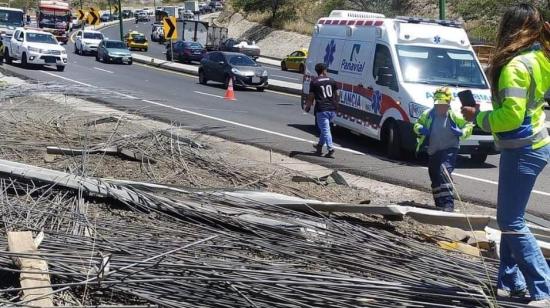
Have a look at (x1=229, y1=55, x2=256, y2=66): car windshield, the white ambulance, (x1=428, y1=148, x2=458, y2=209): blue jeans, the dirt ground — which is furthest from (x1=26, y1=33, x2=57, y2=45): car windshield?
(x1=428, y1=148, x2=458, y2=209): blue jeans

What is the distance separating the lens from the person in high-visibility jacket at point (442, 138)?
Answer: 796 centimetres

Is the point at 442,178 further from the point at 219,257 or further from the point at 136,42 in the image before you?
the point at 136,42

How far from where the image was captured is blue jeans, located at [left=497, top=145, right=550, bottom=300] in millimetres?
4262

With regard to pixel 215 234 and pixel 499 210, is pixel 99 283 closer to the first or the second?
pixel 215 234

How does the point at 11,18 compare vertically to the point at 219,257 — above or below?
below

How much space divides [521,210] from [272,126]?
12.6m

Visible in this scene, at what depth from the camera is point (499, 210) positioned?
440 centimetres

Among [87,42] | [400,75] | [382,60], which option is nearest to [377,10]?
A: [87,42]

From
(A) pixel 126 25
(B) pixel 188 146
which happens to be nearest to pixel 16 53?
(B) pixel 188 146

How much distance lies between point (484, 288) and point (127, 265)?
2229mm

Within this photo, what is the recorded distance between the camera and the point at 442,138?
26.2ft

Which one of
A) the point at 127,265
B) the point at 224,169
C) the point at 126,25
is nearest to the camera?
the point at 127,265

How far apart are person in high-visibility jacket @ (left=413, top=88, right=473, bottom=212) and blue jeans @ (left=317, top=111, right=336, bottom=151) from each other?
4431 millimetres

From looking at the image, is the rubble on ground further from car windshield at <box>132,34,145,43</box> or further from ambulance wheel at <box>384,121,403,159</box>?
car windshield at <box>132,34,145,43</box>
